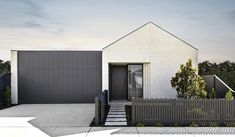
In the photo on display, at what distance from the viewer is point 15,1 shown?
608 inches

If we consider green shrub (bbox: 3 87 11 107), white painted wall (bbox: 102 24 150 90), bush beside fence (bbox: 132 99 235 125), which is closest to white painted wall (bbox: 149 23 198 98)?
white painted wall (bbox: 102 24 150 90)

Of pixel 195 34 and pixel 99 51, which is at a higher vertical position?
pixel 195 34

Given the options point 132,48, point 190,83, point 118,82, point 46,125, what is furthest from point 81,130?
point 118,82

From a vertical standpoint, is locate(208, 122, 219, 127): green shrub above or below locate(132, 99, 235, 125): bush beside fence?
below

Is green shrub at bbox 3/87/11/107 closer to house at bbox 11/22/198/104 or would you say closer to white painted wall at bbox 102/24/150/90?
house at bbox 11/22/198/104

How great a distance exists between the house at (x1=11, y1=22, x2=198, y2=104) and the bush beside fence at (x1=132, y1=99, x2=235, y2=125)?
6.82m

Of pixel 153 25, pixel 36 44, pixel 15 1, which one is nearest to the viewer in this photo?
pixel 15 1

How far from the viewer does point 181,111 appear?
1029 centimetres

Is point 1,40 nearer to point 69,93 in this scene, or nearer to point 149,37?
point 69,93

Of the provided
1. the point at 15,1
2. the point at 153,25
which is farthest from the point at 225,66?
the point at 15,1

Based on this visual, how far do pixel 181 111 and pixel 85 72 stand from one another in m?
9.63

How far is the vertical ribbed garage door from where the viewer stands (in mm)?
18297

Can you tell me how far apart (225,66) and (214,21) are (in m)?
28.1

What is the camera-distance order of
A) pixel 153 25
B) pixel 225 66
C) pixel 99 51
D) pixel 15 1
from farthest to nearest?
pixel 225 66, pixel 99 51, pixel 153 25, pixel 15 1
